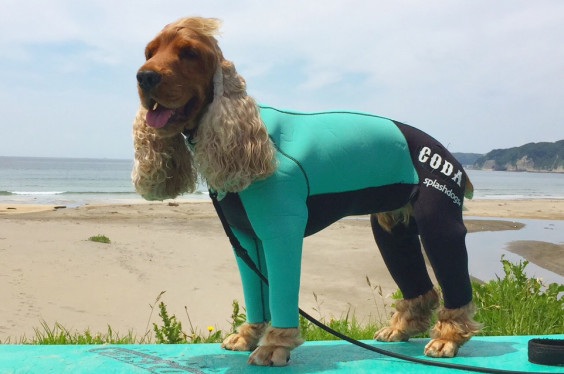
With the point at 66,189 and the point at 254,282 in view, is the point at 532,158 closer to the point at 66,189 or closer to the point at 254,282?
the point at 66,189

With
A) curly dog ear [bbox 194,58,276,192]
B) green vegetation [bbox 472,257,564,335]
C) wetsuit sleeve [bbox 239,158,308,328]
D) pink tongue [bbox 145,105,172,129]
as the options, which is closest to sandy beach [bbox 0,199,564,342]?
green vegetation [bbox 472,257,564,335]

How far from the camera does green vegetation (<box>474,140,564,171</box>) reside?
138625 millimetres

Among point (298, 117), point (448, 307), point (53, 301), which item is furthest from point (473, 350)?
point (53, 301)

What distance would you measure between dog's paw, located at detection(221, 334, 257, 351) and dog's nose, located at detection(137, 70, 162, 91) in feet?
4.86

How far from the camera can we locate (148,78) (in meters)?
2.39

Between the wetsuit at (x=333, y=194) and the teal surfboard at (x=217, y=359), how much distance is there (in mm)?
291

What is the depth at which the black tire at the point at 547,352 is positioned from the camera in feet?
9.97

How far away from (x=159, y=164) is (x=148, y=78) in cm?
46

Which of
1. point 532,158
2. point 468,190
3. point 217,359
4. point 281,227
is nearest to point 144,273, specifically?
point 217,359

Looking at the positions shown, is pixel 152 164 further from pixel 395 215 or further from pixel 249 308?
pixel 395 215

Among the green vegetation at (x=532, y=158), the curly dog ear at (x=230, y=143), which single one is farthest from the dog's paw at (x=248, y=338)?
the green vegetation at (x=532, y=158)

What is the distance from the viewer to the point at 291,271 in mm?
2723

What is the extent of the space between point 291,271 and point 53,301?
590 cm

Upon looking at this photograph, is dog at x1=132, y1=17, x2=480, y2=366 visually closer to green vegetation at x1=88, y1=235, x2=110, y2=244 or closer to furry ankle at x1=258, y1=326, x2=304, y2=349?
furry ankle at x1=258, y1=326, x2=304, y2=349
